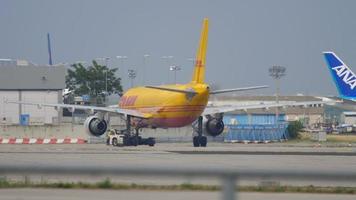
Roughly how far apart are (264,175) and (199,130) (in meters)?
53.1

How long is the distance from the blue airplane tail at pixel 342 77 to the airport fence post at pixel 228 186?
4880cm

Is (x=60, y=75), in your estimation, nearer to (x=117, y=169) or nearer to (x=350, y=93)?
(x=350, y=93)

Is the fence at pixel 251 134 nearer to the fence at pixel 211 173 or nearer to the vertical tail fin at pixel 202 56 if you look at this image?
the vertical tail fin at pixel 202 56

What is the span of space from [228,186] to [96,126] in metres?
52.1

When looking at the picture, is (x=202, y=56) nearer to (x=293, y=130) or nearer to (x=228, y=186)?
(x=293, y=130)

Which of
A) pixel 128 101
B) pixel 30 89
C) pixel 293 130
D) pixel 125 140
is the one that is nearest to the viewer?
pixel 125 140

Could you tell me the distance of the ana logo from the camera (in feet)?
189

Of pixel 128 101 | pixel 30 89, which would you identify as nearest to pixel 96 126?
pixel 128 101

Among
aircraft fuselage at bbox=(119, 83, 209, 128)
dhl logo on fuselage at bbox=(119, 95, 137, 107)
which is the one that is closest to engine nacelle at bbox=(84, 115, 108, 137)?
aircraft fuselage at bbox=(119, 83, 209, 128)

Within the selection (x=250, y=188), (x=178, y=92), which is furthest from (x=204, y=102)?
(x=250, y=188)

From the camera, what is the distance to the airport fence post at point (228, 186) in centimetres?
781

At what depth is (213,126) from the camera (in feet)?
204

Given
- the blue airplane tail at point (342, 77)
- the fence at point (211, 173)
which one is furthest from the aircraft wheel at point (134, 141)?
the fence at point (211, 173)

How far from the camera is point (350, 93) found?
57.0 m
